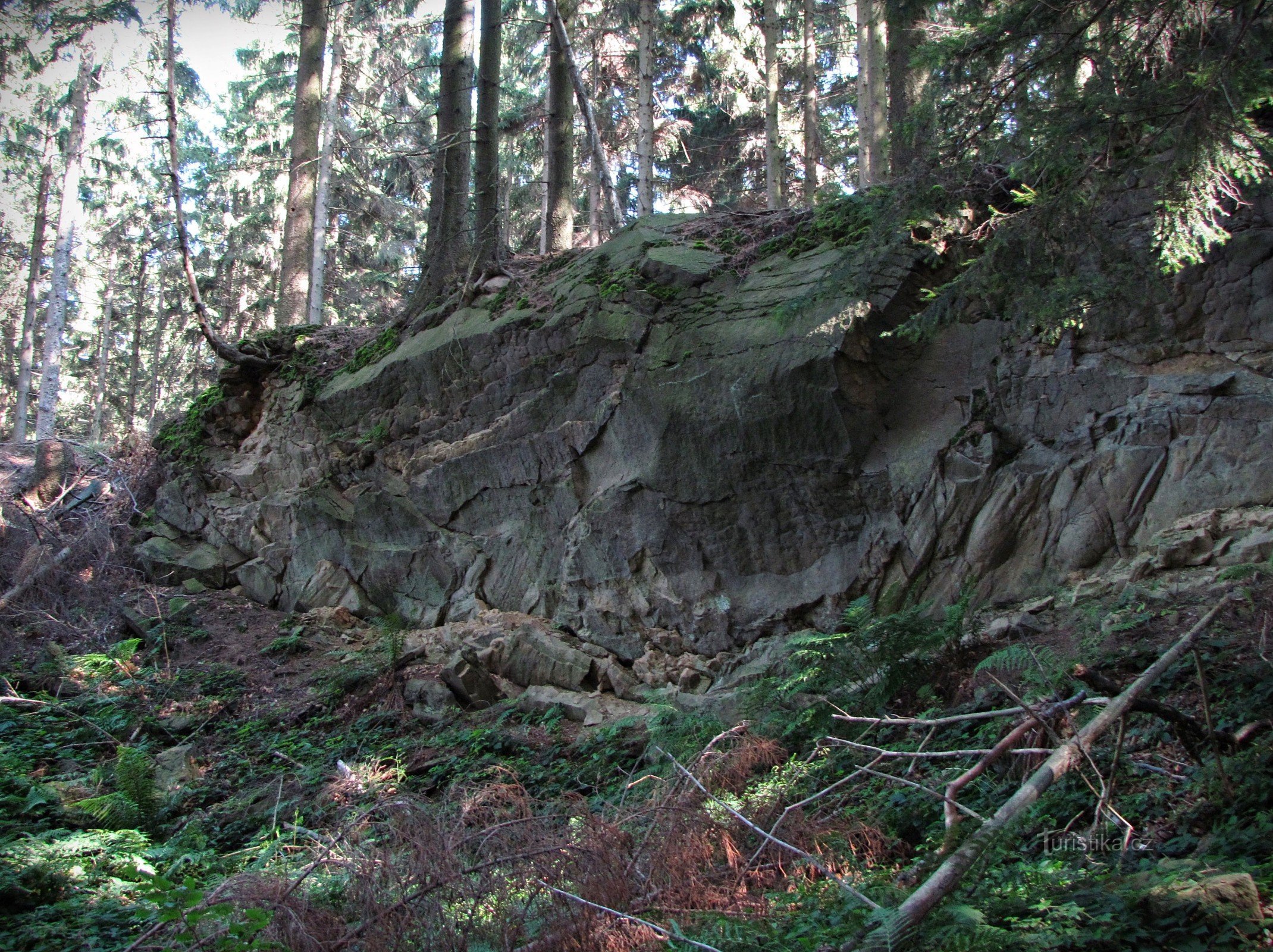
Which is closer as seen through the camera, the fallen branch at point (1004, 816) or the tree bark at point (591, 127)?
the fallen branch at point (1004, 816)

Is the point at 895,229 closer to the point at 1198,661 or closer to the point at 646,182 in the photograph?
the point at 1198,661

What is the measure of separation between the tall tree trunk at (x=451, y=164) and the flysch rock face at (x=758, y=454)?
162 cm

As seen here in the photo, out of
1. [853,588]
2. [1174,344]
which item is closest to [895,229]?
[1174,344]

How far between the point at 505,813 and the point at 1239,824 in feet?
10.5

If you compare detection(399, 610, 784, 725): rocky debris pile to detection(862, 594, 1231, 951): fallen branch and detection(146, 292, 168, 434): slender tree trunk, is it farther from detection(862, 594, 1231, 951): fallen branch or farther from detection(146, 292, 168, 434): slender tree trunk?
detection(146, 292, 168, 434): slender tree trunk

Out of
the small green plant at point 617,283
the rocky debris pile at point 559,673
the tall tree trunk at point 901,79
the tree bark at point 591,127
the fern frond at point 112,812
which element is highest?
the tall tree trunk at point 901,79

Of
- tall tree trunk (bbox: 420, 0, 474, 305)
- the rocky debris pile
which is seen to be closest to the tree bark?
tall tree trunk (bbox: 420, 0, 474, 305)

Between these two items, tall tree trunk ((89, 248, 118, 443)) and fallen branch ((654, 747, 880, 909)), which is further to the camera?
tall tree trunk ((89, 248, 118, 443))

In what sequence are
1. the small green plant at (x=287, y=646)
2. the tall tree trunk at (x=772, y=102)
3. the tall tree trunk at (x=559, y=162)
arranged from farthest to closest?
the tall tree trunk at (x=772, y=102) → the tall tree trunk at (x=559, y=162) → the small green plant at (x=287, y=646)

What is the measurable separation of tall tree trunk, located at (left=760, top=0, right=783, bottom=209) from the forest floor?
13.1 metres

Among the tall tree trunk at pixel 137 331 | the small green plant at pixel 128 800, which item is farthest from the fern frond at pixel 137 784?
the tall tree trunk at pixel 137 331

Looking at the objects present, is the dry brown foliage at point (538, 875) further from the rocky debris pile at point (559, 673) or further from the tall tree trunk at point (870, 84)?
the tall tree trunk at point (870, 84)

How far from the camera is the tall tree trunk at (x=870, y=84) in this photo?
14094 millimetres

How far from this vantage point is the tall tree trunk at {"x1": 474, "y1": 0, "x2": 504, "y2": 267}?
12086 mm
